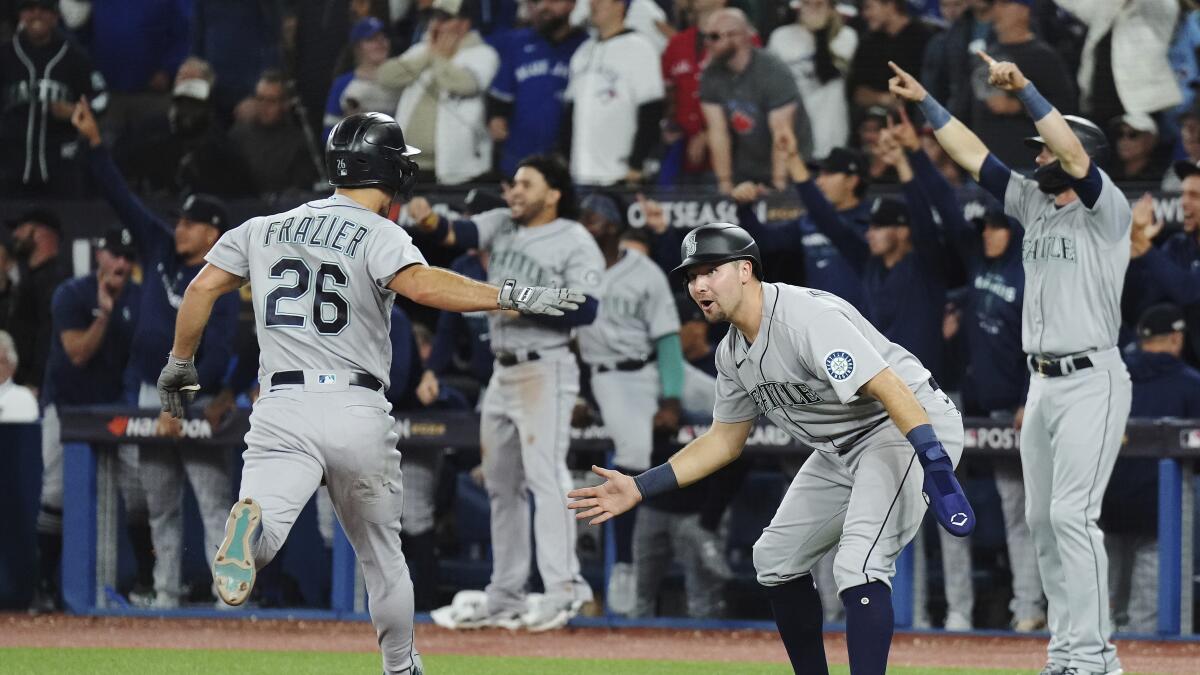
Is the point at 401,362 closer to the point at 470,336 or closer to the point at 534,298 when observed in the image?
the point at 470,336

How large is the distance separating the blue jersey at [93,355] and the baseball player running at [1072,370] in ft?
15.8

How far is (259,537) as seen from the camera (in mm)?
4590

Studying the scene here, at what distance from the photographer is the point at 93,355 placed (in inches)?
356

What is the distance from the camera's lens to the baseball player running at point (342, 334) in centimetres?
474

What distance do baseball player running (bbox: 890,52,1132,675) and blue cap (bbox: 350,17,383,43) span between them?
14.3 feet

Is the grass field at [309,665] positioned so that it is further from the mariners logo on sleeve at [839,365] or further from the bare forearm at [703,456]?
the mariners logo on sleeve at [839,365]

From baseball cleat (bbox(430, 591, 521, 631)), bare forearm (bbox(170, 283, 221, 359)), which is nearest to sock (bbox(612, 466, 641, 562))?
baseball cleat (bbox(430, 591, 521, 631))

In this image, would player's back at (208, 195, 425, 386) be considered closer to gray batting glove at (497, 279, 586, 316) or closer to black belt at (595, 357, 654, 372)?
gray batting glove at (497, 279, 586, 316)

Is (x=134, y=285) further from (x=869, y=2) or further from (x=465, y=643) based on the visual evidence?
(x=869, y=2)

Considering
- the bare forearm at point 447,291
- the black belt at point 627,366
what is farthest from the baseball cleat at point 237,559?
the black belt at point 627,366

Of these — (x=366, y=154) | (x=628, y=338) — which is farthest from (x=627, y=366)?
(x=366, y=154)

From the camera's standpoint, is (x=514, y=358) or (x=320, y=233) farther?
(x=514, y=358)

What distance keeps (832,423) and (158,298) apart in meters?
4.95

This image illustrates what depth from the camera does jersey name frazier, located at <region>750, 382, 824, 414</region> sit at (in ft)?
15.4
